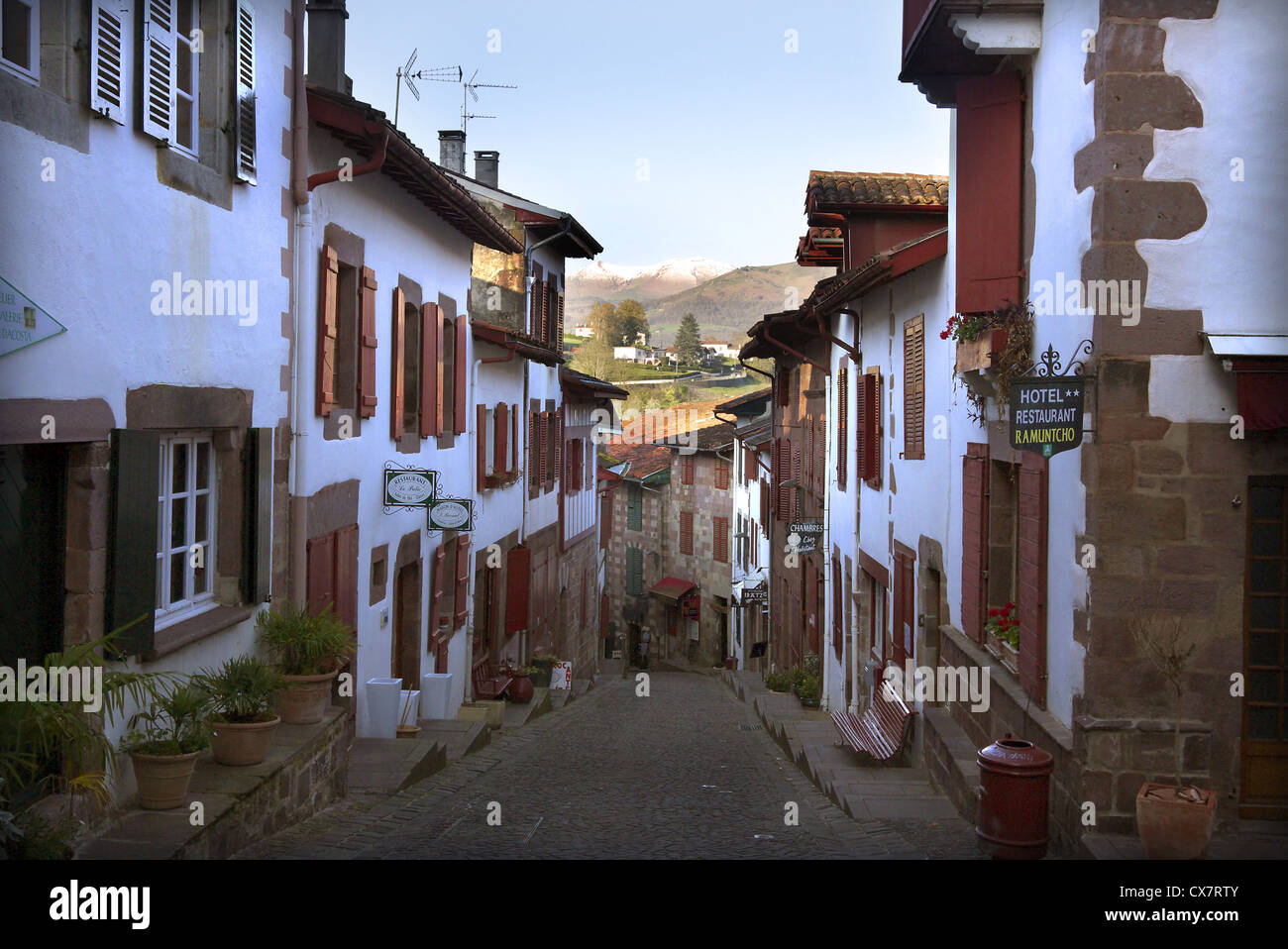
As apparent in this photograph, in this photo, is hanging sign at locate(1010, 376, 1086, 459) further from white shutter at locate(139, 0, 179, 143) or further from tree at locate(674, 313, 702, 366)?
tree at locate(674, 313, 702, 366)

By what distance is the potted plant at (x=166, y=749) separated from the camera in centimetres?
640

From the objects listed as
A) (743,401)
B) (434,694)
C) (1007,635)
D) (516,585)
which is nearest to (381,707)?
(434,694)

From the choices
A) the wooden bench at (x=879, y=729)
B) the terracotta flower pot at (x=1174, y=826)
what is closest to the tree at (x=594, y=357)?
the wooden bench at (x=879, y=729)

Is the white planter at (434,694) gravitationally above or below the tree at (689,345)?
below

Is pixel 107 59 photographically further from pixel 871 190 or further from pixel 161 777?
pixel 871 190

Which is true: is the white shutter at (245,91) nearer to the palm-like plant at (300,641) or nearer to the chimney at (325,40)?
the palm-like plant at (300,641)

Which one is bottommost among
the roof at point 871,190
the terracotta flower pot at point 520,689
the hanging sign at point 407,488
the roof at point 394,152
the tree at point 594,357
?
the terracotta flower pot at point 520,689

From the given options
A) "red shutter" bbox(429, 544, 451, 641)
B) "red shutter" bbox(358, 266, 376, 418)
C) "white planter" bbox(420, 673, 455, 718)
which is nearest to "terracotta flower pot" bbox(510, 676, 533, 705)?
"red shutter" bbox(429, 544, 451, 641)

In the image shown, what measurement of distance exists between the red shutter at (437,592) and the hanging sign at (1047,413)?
29.6 ft

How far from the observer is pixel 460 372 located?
631 inches

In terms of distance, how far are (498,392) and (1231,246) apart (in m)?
13.4

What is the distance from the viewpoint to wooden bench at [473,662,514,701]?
1762 cm
